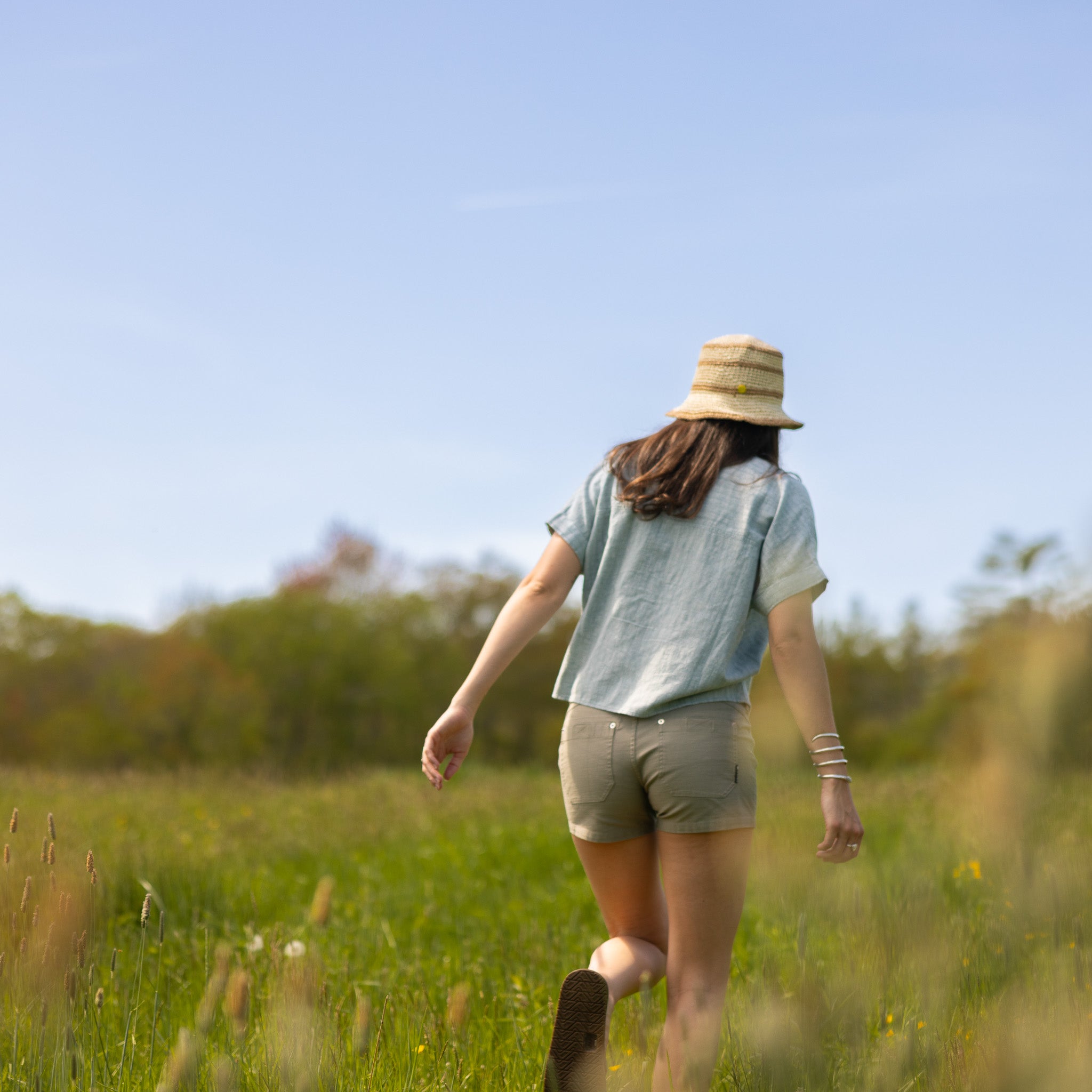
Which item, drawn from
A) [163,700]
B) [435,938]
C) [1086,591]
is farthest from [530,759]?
[435,938]

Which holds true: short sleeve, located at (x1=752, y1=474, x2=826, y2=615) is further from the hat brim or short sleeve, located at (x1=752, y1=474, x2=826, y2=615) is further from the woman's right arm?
the hat brim

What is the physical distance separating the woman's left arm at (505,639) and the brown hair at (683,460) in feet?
0.87

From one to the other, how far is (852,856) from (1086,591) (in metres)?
12.1

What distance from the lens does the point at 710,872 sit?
2.57 metres

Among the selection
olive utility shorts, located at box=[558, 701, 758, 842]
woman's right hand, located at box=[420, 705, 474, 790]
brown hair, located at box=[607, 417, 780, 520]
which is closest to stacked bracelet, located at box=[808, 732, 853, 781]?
olive utility shorts, located at box=[558, 701, 758, 842]

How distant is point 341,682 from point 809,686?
16.4 meters

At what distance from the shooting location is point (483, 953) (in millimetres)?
5082

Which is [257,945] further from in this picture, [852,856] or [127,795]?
[127,795]

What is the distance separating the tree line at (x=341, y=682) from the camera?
16250 millimetres

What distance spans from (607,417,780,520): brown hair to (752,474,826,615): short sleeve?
0.17 metres

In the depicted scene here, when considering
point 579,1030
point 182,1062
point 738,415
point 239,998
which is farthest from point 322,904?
point 738,415

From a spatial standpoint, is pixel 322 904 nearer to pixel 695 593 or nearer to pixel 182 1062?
pixel 182 1062

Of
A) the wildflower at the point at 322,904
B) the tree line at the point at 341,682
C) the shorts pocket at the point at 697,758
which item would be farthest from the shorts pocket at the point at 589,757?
the tree line at the point at 341,682

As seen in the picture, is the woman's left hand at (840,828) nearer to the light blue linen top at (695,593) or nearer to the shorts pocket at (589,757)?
the light blue linen top at (695,593)
